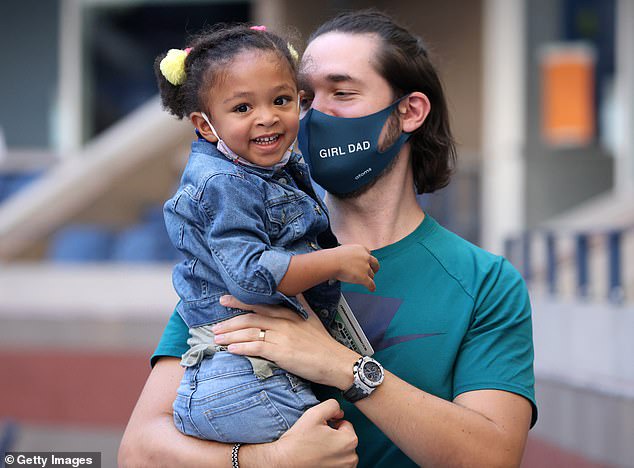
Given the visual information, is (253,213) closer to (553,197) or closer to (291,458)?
(291,458)

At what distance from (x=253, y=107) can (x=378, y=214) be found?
49 cm

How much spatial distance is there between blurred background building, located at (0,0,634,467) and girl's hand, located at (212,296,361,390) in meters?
0.69

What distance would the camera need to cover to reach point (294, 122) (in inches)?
85.2

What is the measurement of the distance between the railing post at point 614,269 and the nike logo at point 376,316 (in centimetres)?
287

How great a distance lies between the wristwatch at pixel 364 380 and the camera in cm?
206

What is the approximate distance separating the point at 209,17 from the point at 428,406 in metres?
13.1

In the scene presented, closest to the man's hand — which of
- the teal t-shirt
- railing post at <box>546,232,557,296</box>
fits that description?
the teal t-shirt

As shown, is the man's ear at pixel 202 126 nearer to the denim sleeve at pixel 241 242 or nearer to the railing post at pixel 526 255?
the denim sleeve at pixel 241 242

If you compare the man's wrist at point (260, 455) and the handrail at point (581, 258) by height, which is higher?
the man's wrist at point (260, 455)

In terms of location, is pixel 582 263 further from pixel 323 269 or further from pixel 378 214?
pixel 323 269

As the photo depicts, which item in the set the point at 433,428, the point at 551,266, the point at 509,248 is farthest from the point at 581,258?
the point at 433,428

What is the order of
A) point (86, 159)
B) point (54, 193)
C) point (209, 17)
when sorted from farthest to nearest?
1. point (209, 17)
2. point (86, 159)
3. point (54, 193)

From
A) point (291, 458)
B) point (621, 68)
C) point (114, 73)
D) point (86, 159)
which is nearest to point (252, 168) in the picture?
point (291, 458)

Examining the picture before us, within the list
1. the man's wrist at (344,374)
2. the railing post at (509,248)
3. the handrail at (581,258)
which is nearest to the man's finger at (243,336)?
the man's wrist at (344,374)
